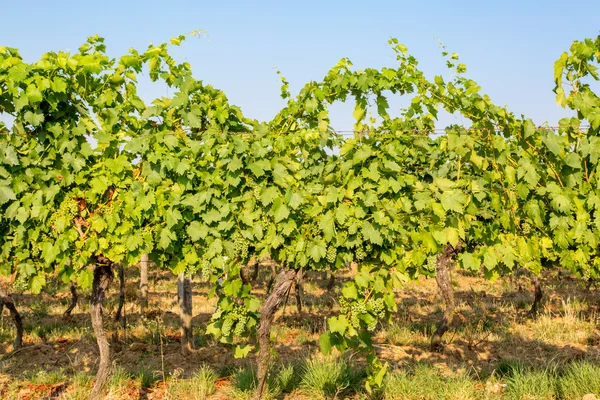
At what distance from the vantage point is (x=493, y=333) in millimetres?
10484

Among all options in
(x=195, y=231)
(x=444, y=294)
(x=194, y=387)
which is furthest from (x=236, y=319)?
(x=444, y=294)

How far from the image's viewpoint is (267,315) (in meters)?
5.92

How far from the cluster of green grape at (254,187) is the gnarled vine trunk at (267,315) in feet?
3.03

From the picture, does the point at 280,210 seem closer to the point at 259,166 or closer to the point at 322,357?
the point at 259,166

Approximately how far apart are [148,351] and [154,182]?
5.12m

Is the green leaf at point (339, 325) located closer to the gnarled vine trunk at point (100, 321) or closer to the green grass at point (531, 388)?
the gnarled vine trunk at point (100, 321)

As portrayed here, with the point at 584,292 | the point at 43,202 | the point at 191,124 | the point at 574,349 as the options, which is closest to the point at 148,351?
the point at 43,202

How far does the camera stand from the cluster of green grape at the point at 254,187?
5.43m

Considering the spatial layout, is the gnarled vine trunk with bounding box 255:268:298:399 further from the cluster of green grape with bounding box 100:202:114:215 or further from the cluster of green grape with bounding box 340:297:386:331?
the cluster of green grape with bounding box 100:202:114:215

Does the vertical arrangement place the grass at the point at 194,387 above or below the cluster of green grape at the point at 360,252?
below

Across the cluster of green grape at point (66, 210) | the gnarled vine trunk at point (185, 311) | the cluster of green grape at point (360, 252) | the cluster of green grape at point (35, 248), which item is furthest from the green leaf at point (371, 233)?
the gnarled vine trunk at point (185, 311)

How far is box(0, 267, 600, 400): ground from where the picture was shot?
7004 mm

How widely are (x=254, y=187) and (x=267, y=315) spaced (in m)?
1.41

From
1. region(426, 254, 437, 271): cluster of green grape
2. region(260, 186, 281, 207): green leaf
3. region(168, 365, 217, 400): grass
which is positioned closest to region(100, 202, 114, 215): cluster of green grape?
region(260, 186, 281, 207): green leaf
